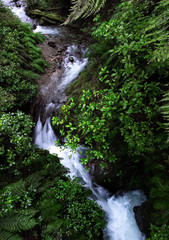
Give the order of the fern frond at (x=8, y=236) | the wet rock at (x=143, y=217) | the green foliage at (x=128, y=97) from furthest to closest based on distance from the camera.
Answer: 1. the wet rock at (x=143, y=217)
2. the green foliage at (x=128, y=97)
3. the fern frond at (x=8, y=236)

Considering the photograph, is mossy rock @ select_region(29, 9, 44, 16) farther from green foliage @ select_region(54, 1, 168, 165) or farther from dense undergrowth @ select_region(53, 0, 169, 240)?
green foliage @ select_region(54, 1, 168, 165)

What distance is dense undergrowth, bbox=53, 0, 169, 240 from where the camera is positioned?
2886 mm

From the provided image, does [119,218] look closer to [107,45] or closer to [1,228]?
[1,228]

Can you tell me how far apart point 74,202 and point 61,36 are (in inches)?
464

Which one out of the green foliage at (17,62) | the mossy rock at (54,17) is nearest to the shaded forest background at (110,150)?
the green foliage at (17,62)

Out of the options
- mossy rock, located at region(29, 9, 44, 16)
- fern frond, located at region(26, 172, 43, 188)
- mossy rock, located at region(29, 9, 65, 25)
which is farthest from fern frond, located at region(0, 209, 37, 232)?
mossy rock, located at region(29, 9, 44, 16)

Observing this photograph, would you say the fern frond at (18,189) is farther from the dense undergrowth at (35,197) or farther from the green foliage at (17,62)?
the green foliage at (17,62)

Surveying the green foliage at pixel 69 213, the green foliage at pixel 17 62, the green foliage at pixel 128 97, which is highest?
the green foliage at pixel 17 62

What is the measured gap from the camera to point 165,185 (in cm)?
329

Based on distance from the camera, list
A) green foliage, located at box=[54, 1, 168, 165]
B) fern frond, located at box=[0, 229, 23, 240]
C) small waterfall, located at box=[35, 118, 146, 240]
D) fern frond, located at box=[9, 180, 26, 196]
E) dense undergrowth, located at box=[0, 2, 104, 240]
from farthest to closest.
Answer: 1. small waterfall, located at box=[35, 118, 146, 240]
2. fern frond, located at box=[9, 180, 26, 196]
3. dense undergrowth, located at box=[0, 2, 104, 240]
4. green foliage, located at box=[54, 1, 168, 165]
5. fern frond, located at box=[0, 229, 23, 240]

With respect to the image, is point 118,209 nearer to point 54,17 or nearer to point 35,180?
point 35,180

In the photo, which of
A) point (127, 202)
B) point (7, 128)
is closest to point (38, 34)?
point (7, 128)

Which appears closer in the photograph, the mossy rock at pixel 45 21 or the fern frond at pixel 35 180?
the fern frond at pixel 35 180

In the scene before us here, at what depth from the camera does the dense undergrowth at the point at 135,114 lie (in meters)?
2.89
